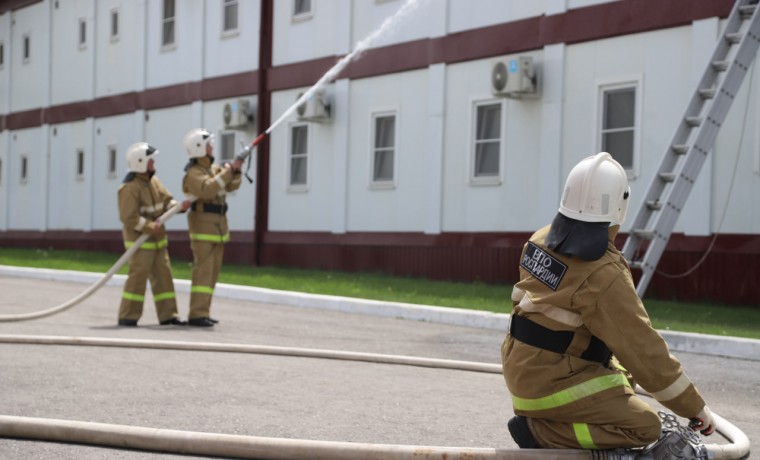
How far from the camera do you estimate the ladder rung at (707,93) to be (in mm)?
13562

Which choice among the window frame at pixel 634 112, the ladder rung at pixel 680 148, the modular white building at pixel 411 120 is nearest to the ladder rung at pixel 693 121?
the ladder rung at pixel 680 148

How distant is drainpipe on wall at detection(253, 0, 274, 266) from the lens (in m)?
24.6

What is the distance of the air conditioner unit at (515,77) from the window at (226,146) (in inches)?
360

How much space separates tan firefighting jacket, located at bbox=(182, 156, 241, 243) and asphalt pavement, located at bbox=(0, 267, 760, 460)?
107 centimetres

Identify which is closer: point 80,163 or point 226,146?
point 226,146

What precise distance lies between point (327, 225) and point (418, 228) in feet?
9.48

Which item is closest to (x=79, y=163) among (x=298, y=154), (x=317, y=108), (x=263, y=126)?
(x=263, y=126)

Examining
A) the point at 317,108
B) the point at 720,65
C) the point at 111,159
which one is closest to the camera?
the point at 720,65

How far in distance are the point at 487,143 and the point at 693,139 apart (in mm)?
6394

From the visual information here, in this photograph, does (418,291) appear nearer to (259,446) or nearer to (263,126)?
(263,126)

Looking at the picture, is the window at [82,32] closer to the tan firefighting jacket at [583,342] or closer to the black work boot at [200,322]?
the black work boot at [200,322]

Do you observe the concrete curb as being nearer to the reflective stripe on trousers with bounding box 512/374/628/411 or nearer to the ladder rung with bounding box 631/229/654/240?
the ladder rung with bounding box 631/229/654/240

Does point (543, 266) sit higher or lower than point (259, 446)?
higher

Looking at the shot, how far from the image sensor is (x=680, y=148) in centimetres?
1357
